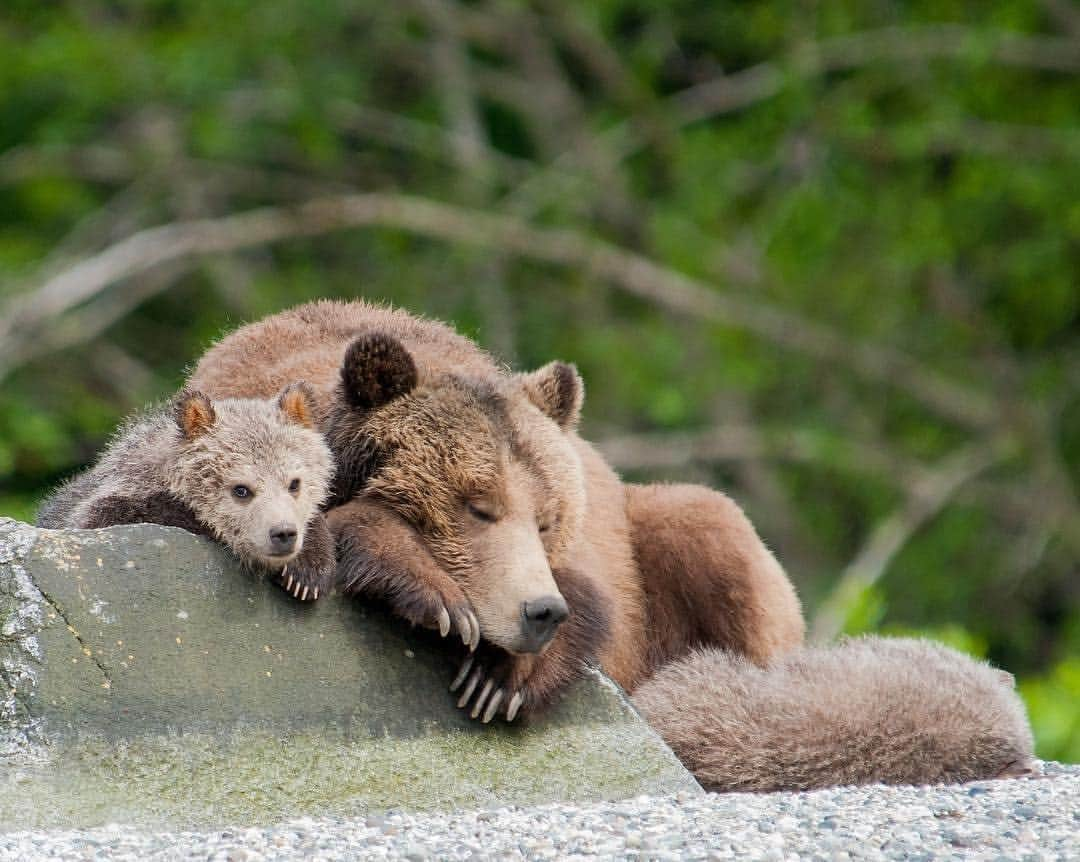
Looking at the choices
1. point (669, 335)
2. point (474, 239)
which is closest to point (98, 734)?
point (474, 239)

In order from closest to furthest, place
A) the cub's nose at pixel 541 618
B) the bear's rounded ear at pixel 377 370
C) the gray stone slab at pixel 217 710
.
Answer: the gray stone slab at pixel 217 710 < the cub's nose at pixel 541 618 < the bear's rounded ear at pixel 377 370

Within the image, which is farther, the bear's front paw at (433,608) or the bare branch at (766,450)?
the bare branch at (766,450)

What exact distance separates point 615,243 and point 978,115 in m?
3.92

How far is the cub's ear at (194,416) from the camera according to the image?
221 inches

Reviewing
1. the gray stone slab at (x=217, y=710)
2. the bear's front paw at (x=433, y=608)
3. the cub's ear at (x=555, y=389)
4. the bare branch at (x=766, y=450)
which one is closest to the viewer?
the gray stone slab at (x=217, y=710)

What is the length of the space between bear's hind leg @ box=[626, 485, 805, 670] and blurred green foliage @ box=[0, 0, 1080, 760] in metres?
7.76

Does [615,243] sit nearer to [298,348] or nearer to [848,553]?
[848,553]

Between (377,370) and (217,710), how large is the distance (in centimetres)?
134

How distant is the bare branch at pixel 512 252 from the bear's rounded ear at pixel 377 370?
28.4 feet

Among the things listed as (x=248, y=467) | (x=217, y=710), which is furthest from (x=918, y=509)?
(x=217, y=710)

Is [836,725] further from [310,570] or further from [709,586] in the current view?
[310,570]

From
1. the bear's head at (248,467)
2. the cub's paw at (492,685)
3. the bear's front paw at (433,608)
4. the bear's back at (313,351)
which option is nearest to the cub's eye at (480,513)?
the bear's front paw at (433,608)

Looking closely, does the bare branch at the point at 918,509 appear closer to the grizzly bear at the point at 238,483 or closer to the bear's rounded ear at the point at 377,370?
the bear's rounded ear at the point at 377,370

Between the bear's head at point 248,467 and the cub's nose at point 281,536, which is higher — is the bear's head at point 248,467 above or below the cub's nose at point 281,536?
above
